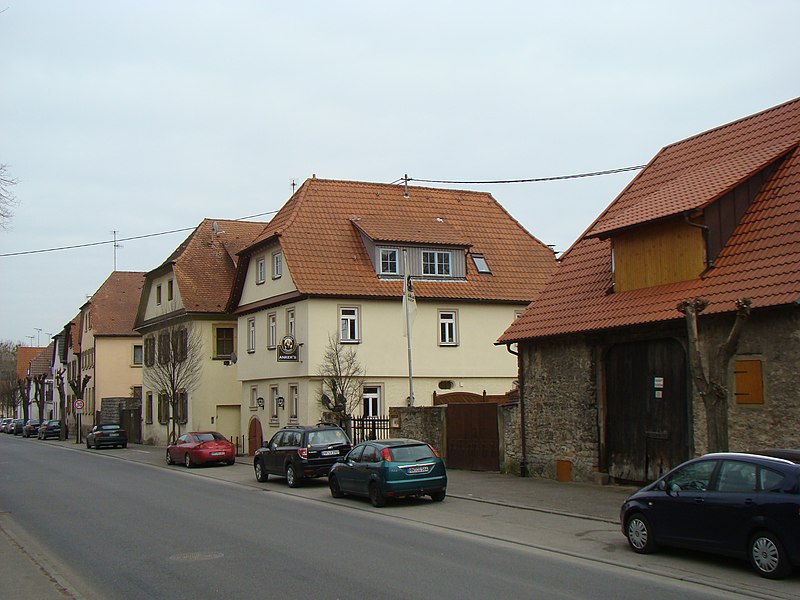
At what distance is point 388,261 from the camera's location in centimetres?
3697

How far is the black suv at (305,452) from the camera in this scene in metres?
23.9

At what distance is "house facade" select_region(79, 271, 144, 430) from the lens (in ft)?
215

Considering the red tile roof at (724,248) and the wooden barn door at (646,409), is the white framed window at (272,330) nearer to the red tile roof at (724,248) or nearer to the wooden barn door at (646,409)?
the red tile roof at (724,248)

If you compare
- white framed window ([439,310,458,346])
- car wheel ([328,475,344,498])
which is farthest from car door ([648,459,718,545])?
white framed window ([439,310,458,346])

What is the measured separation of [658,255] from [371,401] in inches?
710

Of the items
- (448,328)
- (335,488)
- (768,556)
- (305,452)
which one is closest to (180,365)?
(448,328)

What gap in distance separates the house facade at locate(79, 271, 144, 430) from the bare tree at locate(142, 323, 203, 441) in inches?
731

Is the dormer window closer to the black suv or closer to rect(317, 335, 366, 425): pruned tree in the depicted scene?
rect(317, 335, 366, 425): pruned tree

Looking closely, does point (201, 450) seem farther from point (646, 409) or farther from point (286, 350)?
point (646, 409)

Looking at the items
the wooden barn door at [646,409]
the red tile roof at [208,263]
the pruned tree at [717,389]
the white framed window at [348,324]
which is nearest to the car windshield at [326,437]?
the wooden barn door at [646,409]

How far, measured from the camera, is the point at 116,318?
2635 inches

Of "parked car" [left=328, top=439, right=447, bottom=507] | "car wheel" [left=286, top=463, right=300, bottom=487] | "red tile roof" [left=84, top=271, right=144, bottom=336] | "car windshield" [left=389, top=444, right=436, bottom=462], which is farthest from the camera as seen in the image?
"red tile roof" [left=84, top=271, right=144, bottom=336]

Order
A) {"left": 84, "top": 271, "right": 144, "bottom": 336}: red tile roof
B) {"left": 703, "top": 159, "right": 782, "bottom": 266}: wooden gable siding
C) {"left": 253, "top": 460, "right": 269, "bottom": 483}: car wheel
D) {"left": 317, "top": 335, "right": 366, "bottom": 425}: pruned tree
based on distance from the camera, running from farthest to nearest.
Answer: {"left": 84, "top": 271, "right": 144, "bottom": 336}: red tile roof < {"left": 317, "top": 335, "right": 366, "bottom": 425}: pruned tree < {"left": 253, "top": 460, "right": 269, "bottom": 483}: car wheel < {"left": 703, "top": 159, "right": 782, "bottom": 266}: wooden gable siding

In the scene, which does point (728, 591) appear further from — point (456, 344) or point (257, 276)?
point (257, 276)
